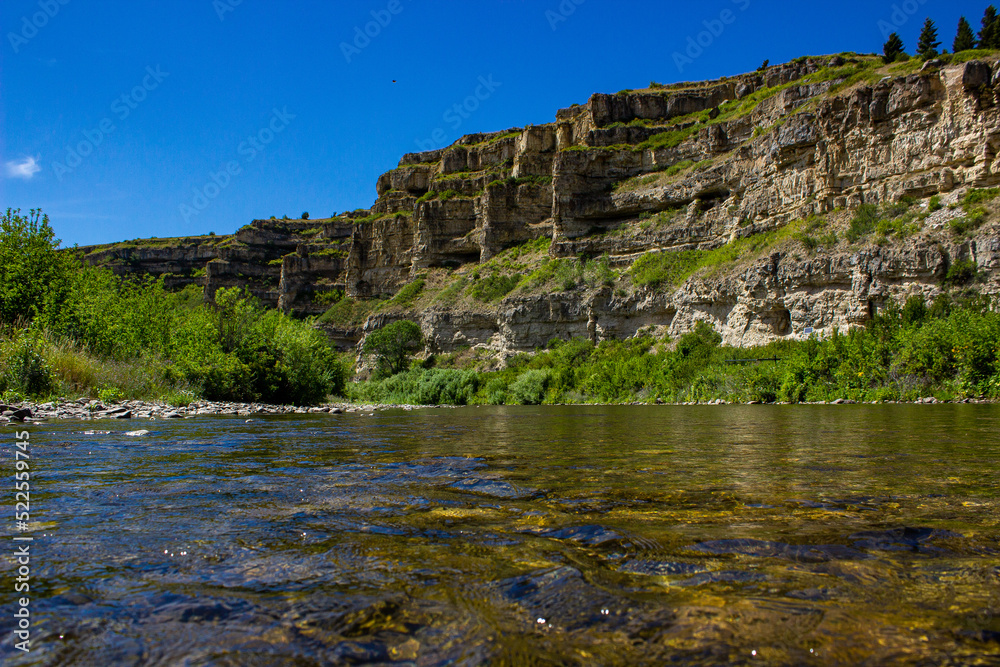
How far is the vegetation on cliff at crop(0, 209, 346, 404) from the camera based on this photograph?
13.4 metres

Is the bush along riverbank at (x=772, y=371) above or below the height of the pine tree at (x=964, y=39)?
below

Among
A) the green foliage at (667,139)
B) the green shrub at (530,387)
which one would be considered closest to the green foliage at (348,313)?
the green shrub at (530,387)

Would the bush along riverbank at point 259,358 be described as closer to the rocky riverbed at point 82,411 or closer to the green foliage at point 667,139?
the rocky riverbed at point 82,411

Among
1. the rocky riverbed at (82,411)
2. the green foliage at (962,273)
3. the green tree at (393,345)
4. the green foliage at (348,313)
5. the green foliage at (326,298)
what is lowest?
the rocky riverbed at (82,411)

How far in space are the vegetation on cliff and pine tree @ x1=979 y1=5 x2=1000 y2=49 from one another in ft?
151

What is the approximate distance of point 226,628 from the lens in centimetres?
171

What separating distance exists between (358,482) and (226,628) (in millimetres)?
2697

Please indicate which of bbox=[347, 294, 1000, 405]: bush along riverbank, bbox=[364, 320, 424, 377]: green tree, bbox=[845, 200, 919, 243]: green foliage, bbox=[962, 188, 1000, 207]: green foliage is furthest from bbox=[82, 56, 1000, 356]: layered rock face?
bbox=[347, 294, 1000, 405]: bush along riverbank

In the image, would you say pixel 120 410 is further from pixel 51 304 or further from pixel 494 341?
pixel 494 341

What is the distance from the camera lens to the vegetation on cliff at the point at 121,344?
13359mm

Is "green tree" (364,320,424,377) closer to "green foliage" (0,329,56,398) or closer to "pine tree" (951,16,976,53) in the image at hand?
"green foliage" (0,329,56,398)

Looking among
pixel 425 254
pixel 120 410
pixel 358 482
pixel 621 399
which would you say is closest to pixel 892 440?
pixel 358 482

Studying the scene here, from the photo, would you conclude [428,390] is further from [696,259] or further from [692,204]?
[692,204]

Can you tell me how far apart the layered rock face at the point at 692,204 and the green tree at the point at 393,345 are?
1890 millimetres
